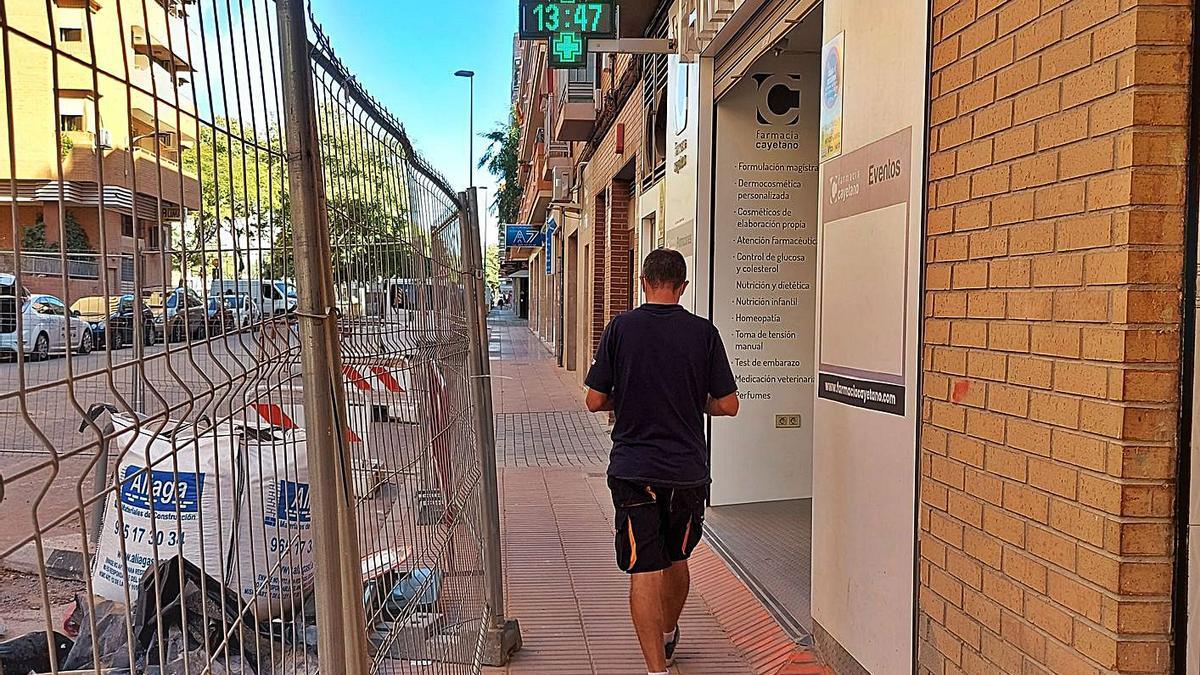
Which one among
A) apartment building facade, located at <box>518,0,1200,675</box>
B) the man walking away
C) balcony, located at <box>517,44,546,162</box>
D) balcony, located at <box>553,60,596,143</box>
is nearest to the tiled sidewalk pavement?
apartment building facade, located at <box>518,0,1200,675</box>

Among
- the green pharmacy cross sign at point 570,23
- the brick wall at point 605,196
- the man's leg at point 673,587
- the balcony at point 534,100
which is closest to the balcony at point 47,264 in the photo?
the man's leg at point 673,587

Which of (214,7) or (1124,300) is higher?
(214,7)

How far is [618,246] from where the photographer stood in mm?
13953

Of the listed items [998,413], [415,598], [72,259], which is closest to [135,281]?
[72,259]

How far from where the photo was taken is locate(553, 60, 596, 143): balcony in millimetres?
15555

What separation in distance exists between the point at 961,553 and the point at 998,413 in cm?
50

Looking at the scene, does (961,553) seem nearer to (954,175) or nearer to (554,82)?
(954,175)

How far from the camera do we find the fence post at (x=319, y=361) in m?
1.77

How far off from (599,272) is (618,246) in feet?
5.77

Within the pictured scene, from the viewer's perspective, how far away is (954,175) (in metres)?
3.09

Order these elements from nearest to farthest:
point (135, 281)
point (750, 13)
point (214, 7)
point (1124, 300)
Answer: point (135, 281), point (214, 7), point (1124, 300), point (750, 13)

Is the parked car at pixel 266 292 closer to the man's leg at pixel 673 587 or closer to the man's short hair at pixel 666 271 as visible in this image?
the man's short hair at pixel 666 271

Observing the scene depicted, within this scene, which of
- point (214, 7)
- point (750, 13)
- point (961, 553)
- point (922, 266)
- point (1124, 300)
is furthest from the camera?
point (750, 13)

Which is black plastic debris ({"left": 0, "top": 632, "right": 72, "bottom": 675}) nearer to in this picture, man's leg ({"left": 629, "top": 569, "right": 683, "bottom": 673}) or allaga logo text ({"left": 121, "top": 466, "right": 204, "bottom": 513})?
allaga logo text ({"left": 121, "top": 466, "right": 204, "bottom": 513})
